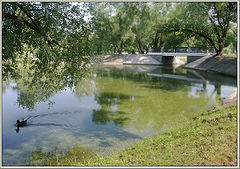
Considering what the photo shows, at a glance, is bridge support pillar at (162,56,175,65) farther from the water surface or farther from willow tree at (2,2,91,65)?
willow tree at (2,2,91,65)

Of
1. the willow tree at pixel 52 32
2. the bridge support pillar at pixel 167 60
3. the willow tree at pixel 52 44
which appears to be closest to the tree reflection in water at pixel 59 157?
the willow tree at pixel 52 44

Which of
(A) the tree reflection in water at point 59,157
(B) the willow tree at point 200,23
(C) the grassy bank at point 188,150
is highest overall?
(B) the willow tree at point 200,23

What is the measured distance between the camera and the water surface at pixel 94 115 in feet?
24.2

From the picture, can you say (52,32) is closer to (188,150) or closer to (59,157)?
(59,157)

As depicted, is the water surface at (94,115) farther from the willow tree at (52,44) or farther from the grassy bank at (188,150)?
the grassy bank at (188,150)

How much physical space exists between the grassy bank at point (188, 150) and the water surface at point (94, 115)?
1020 mm

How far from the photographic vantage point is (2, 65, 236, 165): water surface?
290 inches

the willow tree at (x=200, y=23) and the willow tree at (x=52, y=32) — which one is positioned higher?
the willow tree at (x=200, y=23)

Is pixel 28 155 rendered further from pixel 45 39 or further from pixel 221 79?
pixel 221 79

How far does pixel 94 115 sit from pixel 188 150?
5.80m

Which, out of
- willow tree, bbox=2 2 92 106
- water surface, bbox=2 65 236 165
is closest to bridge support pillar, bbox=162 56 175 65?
water surface, bbox=2 65 236 165

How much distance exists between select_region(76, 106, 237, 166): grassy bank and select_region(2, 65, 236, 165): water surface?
1.02 meters

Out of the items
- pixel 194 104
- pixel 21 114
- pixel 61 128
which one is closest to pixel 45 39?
pixel 61 128

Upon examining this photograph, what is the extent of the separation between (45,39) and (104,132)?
13.1 feet
